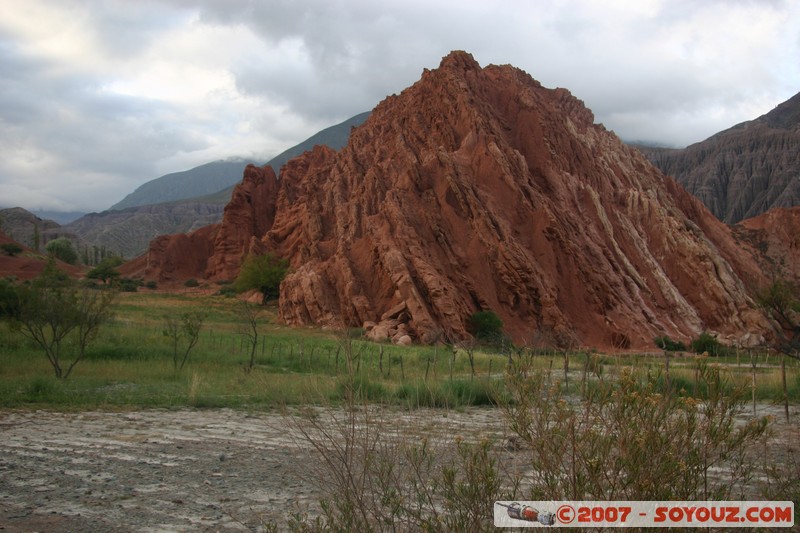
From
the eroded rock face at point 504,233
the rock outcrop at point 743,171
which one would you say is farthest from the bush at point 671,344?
the rock outcrop at point 743,171

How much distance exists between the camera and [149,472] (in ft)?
26.0

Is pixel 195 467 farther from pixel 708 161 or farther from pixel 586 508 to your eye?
pixel 708 161

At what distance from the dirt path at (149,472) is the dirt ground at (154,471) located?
1 cm

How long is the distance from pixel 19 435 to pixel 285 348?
16112 mm

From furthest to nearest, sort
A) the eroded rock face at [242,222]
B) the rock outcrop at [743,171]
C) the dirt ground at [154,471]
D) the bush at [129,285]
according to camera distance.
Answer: the rock outcrop at [743,171] < the eroded rock face at [242,222] < the bush at [129,285] < the dirt ground at [154,471]

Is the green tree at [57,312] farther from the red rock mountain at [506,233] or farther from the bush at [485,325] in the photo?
the bush at [485,325]

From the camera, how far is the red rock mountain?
35.4 meters

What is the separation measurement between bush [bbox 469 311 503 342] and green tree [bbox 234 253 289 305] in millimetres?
23862

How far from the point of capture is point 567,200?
42.6 meters

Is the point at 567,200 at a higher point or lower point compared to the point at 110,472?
higher

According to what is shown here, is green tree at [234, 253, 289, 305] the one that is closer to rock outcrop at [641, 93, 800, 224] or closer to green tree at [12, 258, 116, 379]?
green tree at [12, 258, 116, 379]

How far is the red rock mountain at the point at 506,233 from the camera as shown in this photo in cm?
3541

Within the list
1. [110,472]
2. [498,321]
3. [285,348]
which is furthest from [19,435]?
[498,321]

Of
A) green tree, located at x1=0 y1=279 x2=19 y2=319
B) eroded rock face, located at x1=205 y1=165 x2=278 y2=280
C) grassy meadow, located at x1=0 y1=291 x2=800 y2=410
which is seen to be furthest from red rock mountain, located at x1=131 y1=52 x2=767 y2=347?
eroded rock face, located at x1=205 y1=165 x2=278 y2=280
